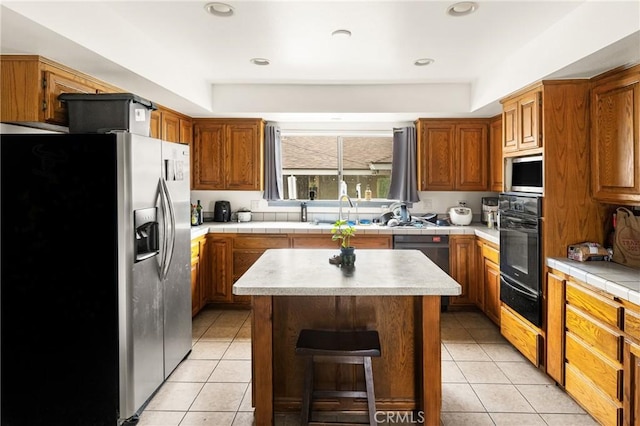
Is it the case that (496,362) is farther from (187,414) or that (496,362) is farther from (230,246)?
(230,246)

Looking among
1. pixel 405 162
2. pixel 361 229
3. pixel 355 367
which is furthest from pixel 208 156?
pixel 355 367

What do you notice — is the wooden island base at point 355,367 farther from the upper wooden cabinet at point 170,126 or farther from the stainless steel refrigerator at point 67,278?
the upper wooden cabinet at point 170,126

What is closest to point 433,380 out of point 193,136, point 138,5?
point 138,5

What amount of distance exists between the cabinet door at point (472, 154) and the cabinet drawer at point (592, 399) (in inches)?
94.7

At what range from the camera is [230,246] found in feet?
14.4

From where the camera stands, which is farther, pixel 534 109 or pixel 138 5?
pixel 534 109

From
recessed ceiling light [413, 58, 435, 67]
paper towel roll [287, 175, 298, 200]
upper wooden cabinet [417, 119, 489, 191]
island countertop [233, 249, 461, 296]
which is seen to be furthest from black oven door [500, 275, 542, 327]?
paper towel roll [287, 175, 298, 200]

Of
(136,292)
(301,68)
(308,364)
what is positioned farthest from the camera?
(301,68)

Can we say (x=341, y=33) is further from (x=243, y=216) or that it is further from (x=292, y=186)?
(x=243, y=216)

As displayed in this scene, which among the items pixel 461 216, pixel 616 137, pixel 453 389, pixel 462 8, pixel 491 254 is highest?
pixel 462 8

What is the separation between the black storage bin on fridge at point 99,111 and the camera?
2506mm

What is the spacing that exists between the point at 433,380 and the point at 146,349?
1725 millimetres

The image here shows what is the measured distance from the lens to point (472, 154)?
461 cm

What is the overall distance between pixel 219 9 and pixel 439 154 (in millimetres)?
3019
